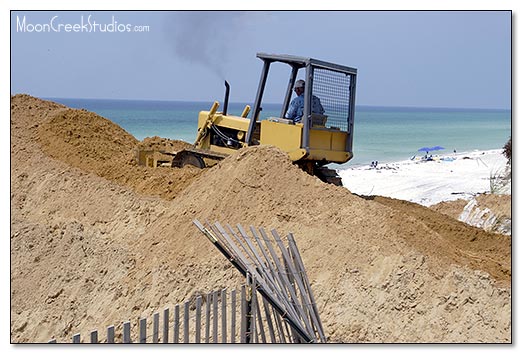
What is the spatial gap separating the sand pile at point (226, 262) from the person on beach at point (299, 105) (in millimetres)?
1060

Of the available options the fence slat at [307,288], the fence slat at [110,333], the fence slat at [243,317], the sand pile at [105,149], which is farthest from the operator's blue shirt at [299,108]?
the fence slat at [110,333]

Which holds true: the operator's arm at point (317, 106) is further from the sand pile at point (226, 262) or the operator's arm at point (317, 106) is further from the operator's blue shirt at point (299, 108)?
the sand pile at point (226, 262)

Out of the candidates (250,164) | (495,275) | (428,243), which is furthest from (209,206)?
(495,275)

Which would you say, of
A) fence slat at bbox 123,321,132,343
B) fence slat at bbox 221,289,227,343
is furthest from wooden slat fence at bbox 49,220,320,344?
fence slat at bbox 123,321,132,343

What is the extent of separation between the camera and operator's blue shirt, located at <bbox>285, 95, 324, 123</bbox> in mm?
11734

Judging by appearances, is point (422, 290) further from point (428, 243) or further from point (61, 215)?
point (61, 215)

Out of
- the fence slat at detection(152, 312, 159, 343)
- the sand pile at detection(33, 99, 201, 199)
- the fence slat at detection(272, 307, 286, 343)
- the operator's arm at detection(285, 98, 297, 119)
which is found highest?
the operator's arm at detection(285, 98, 297, 119)

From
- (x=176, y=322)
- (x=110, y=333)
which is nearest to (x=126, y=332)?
(x=110, y=333)

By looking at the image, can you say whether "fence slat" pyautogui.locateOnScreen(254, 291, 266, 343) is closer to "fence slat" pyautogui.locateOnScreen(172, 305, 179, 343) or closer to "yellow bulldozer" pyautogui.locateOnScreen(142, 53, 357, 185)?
"fence slat" pyautogui.locateOnScreen(172, 305, 179, 343)

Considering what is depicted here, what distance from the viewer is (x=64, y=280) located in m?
10.6

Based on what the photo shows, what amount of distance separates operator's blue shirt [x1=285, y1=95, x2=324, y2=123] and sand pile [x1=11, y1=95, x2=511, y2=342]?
3.47 ft

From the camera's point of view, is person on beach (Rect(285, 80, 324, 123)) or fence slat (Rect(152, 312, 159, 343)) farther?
person on beach (Rect(285, 80, 324, 123))

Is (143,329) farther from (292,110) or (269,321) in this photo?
(292,110)

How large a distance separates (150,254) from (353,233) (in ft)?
8.35
